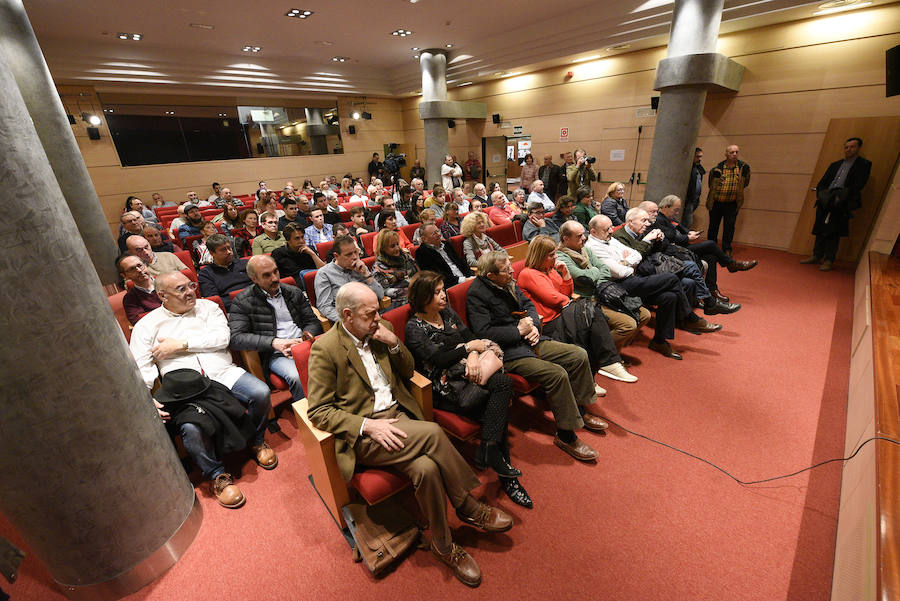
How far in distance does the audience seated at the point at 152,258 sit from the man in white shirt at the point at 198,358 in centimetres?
105

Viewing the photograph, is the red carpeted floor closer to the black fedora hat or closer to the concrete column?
the black fedora hat

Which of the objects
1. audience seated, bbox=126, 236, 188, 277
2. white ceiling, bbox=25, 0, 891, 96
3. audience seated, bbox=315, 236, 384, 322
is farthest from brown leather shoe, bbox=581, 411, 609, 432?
white ceiling, bbox=25, 0, 891, 96

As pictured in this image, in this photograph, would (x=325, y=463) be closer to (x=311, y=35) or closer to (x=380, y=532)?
(x=380, y=532)

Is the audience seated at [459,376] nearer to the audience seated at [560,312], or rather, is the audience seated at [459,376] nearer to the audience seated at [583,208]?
the audience seated at [560,312]

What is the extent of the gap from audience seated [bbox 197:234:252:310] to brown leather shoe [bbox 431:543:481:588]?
261cm

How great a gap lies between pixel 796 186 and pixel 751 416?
5.37 meters

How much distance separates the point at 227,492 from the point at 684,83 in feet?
22.0

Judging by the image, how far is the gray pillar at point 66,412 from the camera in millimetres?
1271

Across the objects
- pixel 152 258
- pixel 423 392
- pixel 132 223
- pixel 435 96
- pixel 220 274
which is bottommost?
pixel 423 392

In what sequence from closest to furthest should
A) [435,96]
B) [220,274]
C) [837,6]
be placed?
[220,274]
[837,6]
[435,96]

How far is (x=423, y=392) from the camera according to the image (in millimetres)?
2010

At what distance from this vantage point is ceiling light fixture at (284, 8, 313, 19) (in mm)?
6314

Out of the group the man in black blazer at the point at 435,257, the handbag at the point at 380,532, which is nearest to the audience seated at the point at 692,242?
the man in black blazer at the point at 435,257

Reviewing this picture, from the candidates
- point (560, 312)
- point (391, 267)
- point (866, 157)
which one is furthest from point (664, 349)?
point (866, 157)
